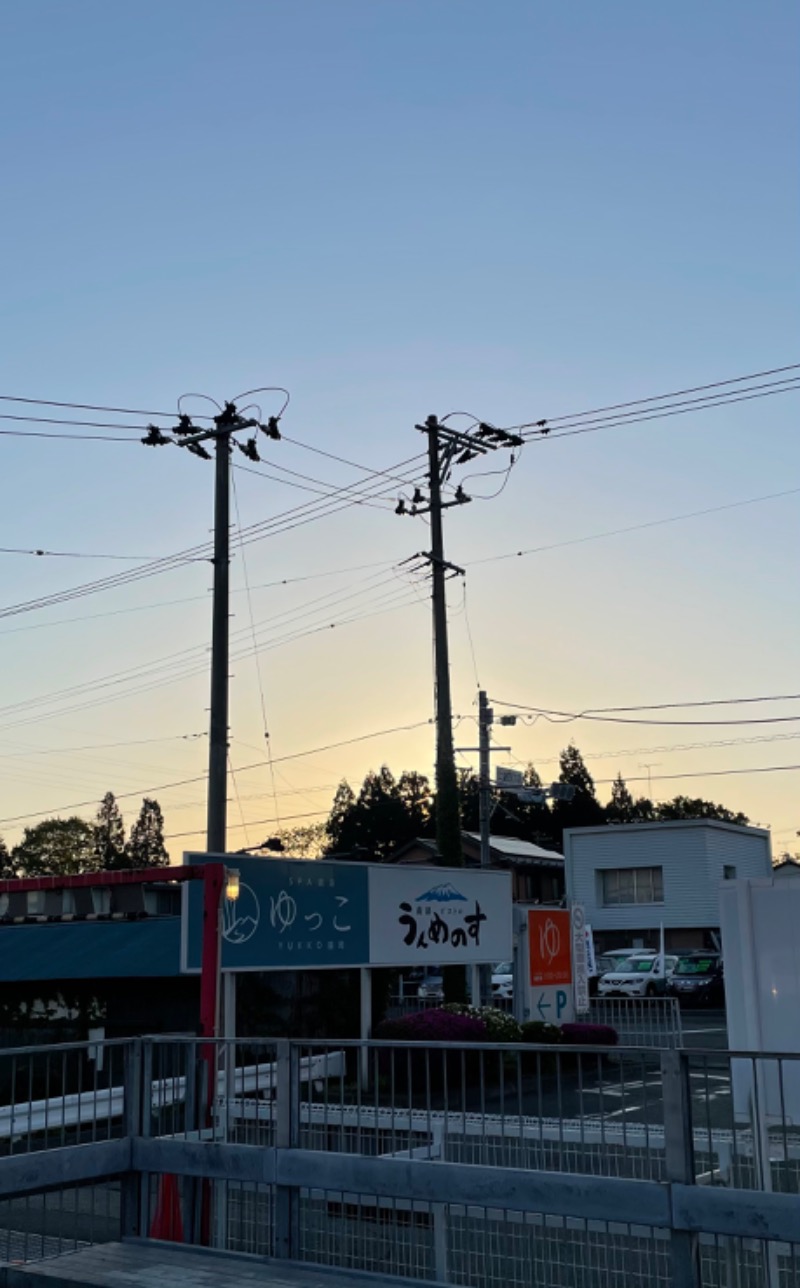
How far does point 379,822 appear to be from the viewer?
133 metres

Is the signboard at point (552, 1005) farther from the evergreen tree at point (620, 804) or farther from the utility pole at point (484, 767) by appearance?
the evergreen tree at point (620, 804)

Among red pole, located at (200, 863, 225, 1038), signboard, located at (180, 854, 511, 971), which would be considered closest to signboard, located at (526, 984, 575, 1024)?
signboard, located at (180, 854, 511, 971)

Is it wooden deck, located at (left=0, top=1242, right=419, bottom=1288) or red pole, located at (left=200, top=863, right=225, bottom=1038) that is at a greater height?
red pole, located at (left=200, top=863, right=225, bottom=1038)

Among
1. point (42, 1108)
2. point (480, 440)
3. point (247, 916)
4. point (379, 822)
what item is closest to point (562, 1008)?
point (247, 916)

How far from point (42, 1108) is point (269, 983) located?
53.1 ft

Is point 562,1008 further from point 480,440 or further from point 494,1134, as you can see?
point 494,1134

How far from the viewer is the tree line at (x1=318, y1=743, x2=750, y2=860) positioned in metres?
129

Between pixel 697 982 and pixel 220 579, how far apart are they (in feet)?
98.7

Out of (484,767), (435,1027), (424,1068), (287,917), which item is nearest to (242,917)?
(287,917)

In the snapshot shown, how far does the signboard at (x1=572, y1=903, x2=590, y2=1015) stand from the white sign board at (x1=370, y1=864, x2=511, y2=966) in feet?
7.62

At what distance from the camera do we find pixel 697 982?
4881 cm

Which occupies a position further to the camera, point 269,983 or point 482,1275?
point 269,983

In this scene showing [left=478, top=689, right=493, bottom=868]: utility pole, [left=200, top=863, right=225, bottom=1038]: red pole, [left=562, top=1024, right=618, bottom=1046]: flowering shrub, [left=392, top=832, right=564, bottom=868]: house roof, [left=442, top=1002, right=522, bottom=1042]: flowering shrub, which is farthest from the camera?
[left=392, top=832, right=564, bottom=868]: house roof

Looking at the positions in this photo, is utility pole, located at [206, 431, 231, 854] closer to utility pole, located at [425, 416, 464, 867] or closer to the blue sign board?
the blue sign board
